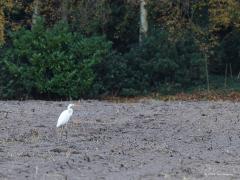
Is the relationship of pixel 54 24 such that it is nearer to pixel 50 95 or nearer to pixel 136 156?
pixel 50 95

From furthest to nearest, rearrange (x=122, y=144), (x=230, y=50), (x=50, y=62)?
(x=230, y=50), (x=50, y=62), (x=122, y=144)

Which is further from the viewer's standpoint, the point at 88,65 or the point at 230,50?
the point at 230,50

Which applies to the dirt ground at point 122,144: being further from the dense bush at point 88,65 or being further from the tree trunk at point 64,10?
the tree trunk at point 64,10

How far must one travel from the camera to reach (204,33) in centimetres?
4088

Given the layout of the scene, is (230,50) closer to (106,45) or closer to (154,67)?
(154,67)

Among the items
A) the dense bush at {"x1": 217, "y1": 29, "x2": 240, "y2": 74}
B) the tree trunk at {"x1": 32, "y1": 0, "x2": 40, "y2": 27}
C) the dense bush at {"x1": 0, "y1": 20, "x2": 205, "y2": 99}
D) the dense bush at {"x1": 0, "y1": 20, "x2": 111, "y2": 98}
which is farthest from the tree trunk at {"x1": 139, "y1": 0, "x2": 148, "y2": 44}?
the tree trunk at {"x1": 32, "y1": 0, "x2": 40, "y2": 27}

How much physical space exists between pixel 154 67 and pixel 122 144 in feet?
68.3

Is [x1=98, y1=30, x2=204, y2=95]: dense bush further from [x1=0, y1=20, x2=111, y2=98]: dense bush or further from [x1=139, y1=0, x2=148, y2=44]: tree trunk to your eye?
[x1=0, y1=20, x2=111, y2=98]: dense bush

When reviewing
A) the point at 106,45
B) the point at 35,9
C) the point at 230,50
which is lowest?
the point at 230,50

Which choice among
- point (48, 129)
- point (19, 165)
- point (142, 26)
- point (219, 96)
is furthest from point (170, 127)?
point (142, 26)

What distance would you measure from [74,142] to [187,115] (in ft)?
29.4

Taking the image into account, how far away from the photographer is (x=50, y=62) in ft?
126

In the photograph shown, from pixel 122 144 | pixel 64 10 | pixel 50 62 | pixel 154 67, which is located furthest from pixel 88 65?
pixel 122 144

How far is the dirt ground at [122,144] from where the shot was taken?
15.4m
